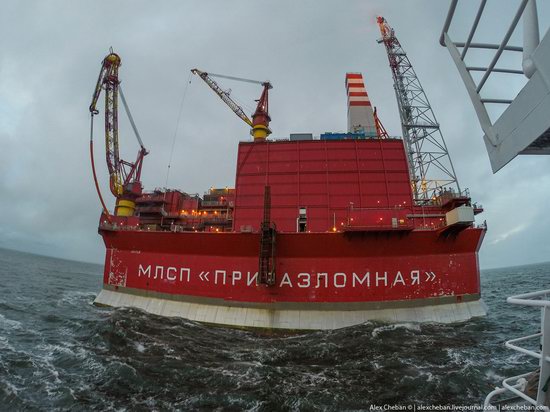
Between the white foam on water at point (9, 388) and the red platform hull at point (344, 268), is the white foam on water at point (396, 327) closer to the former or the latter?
the red platform hull at point (344, 268)

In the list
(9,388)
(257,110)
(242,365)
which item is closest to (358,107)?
(257,110)

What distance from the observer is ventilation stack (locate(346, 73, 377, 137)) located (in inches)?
1328

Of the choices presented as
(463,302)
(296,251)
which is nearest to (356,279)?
(296,251)

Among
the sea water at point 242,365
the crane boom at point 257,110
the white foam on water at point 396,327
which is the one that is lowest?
the sea water at point 242,365

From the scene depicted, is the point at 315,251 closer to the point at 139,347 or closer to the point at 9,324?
the point at 139,347

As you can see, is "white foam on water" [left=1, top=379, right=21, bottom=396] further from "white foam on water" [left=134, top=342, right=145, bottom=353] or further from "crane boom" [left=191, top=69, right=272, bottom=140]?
"crane boom" [left=191, top=69, right=272, bottom=140]

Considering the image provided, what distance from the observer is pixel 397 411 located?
9820 mm

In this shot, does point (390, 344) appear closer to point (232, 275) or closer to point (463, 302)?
point (463, 302)

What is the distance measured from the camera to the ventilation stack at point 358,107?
111 feet

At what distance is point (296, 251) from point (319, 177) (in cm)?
738

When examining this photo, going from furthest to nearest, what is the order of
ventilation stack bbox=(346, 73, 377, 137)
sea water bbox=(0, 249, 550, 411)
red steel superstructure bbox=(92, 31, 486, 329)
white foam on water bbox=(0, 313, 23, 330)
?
1. ventilation stack bbox=(346, 73, 377, 137)
2. red steel superstructure bbox=(92, 31, 486, 329)
3. white foam on water bbox=(0, 313, 23, 330)
4. sea water bbox=(0, 249, 550, 411)

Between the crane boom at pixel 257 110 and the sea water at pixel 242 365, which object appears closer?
the sea water at pixel 242 365

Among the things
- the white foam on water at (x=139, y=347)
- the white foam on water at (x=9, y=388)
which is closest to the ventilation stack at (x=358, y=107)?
the white foam on water at (x=139, y=347)

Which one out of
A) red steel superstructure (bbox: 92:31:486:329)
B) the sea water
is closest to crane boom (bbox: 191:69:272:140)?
red steel superstructure (bbox: 92:31:486:329)
